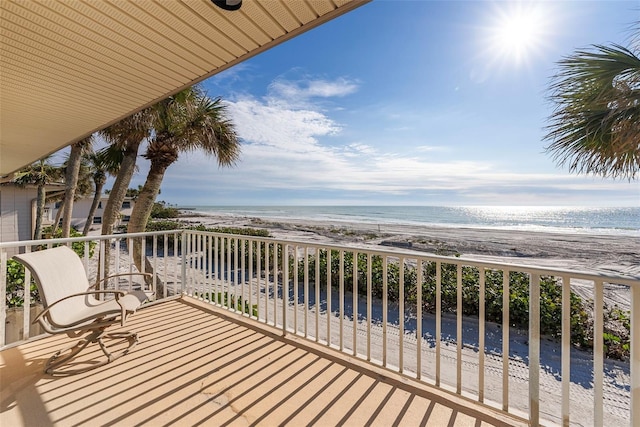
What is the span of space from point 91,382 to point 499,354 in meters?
4.24

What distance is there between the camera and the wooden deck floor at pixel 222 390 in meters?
1.69

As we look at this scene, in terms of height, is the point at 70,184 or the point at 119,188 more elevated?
the point at 70,184

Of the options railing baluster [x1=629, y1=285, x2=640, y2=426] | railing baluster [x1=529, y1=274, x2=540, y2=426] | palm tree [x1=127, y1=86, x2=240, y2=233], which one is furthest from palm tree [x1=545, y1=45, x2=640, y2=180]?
palm tree [x1=127, y1=86, x2=240, y2=233]

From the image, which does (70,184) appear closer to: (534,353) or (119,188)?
(119,188)

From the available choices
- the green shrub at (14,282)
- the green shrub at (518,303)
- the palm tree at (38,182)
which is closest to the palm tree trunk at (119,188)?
the green shrub at (14,282)

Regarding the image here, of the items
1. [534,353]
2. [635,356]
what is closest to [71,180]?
[534,353]

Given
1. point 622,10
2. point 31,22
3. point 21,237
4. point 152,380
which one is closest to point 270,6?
point 31,22

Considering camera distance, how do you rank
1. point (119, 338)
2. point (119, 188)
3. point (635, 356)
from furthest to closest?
1. point (119, 188)
2. point (119, 338)
3. point (635, 356)

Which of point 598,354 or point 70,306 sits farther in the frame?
point 70,306

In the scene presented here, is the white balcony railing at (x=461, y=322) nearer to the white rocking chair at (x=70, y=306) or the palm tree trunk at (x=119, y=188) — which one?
the white rocking chair at (x=70, y=306)

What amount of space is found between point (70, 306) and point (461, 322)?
10.3ft

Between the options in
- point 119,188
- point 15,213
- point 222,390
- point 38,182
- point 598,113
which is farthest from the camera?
point 38,182

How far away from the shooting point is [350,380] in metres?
2.08

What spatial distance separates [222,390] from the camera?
6.36 ft
